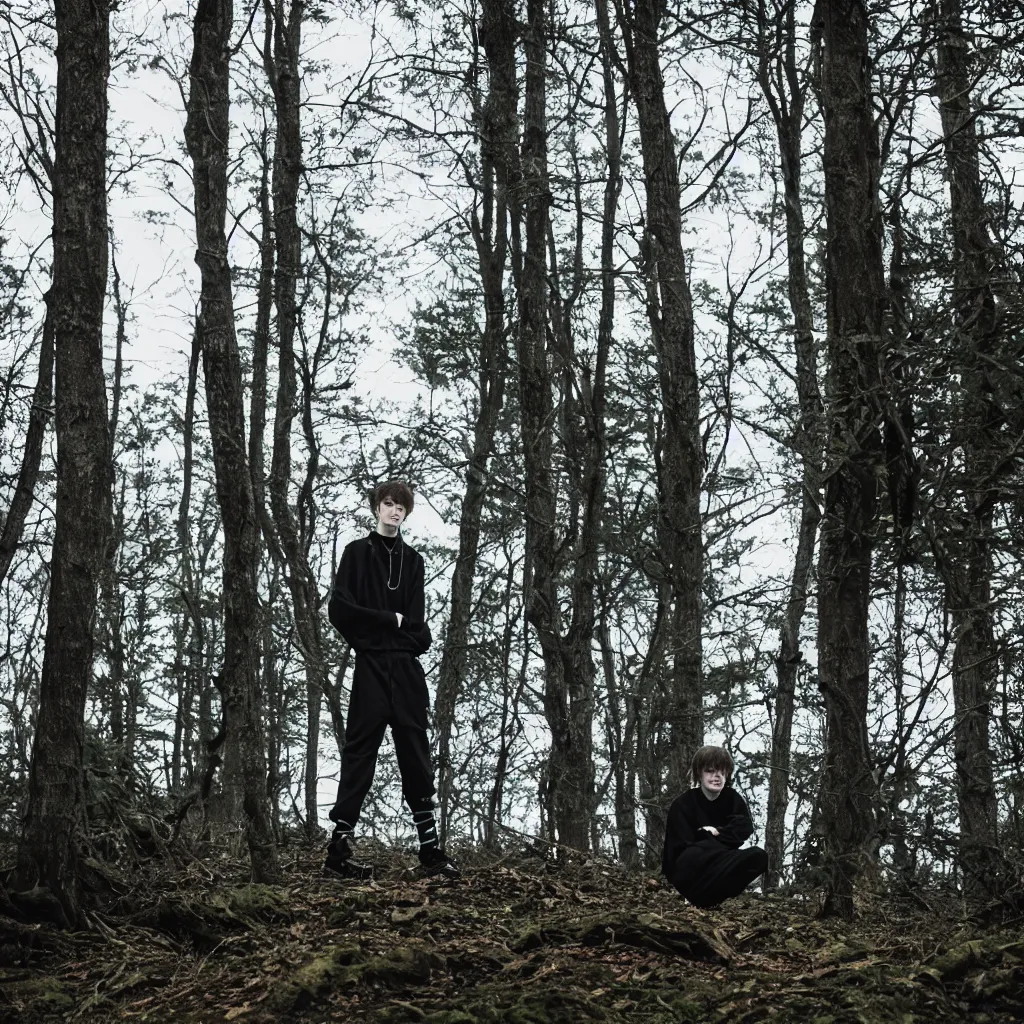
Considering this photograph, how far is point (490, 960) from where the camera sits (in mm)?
5312

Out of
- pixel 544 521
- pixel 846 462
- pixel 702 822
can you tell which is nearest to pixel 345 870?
pixel 702 822

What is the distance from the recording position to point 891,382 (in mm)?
5691

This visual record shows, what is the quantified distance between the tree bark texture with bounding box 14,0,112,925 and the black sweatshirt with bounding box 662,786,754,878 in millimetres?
3177

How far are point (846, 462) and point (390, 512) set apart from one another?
10.1 feet

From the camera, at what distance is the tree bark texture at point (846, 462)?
615 cm

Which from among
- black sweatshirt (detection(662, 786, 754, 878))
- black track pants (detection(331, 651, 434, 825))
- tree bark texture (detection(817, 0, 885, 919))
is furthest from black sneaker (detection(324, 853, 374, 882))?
tree bark texture (detection(817, 0, 885, 919))

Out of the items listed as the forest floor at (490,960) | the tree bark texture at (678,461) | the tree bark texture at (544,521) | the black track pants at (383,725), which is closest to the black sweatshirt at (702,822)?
the forest floor at (490,960)

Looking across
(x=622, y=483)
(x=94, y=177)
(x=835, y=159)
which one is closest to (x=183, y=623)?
(x=622, y=483)

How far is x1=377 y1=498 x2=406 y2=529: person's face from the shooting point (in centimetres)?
789

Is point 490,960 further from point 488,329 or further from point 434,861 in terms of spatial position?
point 488,329

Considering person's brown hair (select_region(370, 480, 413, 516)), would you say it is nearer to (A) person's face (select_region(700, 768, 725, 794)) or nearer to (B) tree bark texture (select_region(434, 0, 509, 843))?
(A) person's face (select_region(700, 768, 725, 794))

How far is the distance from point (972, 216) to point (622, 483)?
34.4ft

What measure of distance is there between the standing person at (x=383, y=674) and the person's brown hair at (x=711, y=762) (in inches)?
69.3

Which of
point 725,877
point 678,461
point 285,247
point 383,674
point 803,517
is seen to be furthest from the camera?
point 803,517
